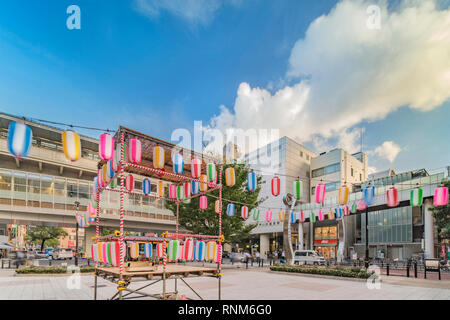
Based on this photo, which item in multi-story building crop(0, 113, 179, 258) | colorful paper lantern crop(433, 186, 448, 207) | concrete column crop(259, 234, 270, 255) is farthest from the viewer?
concrete column crop(259, 234, 270, 255)

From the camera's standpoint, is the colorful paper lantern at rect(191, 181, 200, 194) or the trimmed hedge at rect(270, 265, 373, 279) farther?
the trimmed hedge at rect(270, 265, 373, 279)

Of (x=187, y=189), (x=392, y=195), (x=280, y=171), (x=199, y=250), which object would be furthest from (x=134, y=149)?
(x=280, y=171)

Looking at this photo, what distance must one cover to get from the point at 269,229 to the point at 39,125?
1577 inches

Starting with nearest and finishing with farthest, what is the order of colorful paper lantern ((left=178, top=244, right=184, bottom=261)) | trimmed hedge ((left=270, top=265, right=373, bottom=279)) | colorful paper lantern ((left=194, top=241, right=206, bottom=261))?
colorful paper lantern ((left=178, top=244, right=184, bottom=261))
colorful paper lantern ((left=194, top=241, right=206, bottom=261))
trimmed hedge ((left=270, top=265, right=373, bottom=279))

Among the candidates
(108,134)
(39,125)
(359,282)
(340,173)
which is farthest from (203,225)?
(340,173)

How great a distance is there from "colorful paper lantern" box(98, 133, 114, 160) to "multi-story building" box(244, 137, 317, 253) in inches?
1812

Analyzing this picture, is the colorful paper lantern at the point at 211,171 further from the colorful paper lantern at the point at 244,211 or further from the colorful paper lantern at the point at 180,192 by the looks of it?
the colorful paper lantern at the point at 244,211

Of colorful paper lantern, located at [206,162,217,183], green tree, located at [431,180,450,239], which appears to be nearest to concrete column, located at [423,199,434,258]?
green tree, located at [431,180,450,239]

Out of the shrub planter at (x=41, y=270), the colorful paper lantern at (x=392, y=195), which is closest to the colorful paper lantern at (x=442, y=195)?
the colorful paper lantern at (x=392, y=195)

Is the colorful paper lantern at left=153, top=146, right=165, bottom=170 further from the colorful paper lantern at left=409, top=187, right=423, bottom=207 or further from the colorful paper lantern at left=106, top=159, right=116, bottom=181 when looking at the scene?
the colorful paper lantern at left=409, top=187, right=423, bottom=207

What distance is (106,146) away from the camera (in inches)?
339

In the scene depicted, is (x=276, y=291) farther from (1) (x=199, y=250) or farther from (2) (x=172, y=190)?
(2) (x=172, y=190)

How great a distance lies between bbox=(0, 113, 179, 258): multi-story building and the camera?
29141mm
